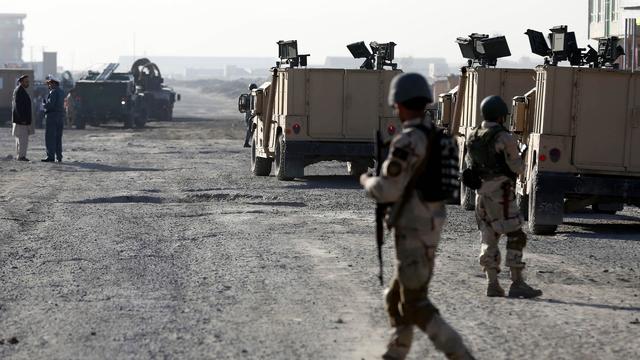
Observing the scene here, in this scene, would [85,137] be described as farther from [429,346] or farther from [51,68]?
[51,68]

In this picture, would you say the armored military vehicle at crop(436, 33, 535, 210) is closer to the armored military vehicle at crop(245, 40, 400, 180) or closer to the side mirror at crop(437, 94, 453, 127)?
the side mirror at crop(437, 94, 453, 127)

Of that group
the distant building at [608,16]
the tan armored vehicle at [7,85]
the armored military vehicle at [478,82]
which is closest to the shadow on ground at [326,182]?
the armored military vehicle at [478,82]

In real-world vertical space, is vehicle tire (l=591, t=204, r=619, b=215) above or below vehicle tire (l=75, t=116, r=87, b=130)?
above

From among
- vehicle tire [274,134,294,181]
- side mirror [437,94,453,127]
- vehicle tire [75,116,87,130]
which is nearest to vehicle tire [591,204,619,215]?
side mirror [437,94,453,127]

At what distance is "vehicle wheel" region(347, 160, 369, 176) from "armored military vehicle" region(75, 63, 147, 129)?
1003 inches

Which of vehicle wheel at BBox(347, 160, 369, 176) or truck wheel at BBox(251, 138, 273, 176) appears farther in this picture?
truck wheel at BBox(251, 138, 273, 176)

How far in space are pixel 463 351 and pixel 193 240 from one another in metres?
7.26

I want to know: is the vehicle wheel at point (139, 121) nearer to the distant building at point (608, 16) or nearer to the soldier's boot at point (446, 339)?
the distant building at point (608, 16)

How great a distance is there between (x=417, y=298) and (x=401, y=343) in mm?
271

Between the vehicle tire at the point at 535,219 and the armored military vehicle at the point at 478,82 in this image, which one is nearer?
the vehicle tire at the point at 535,219

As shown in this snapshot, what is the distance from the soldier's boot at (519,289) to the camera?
998 cm

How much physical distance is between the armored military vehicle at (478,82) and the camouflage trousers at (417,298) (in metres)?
10.2

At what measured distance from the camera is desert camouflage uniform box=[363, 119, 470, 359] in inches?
258

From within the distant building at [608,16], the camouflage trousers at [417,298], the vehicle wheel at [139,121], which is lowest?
the vehicle wheel at [139,121]
